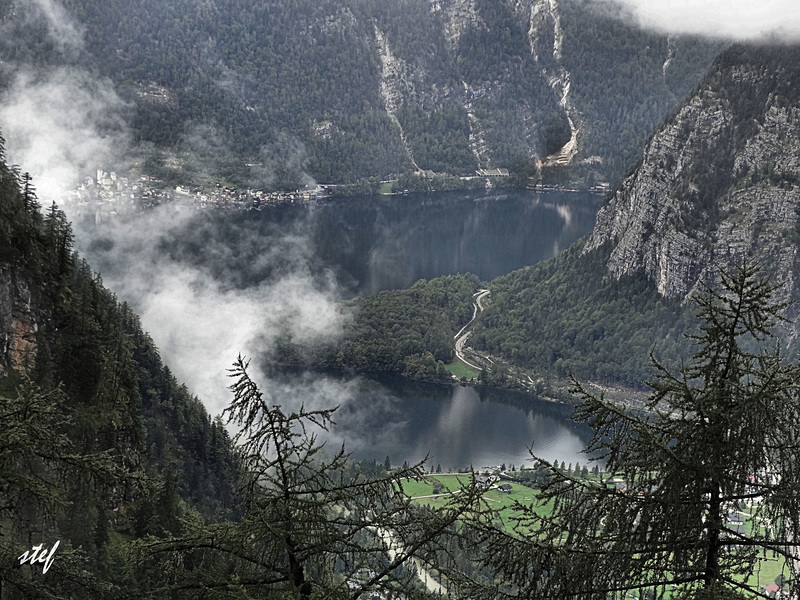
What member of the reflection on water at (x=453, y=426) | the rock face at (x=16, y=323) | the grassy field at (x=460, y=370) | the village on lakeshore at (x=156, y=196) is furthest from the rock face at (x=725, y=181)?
the village on lakeshore at (x=156, y=196)

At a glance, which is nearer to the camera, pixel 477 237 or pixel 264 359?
pixel 264 359

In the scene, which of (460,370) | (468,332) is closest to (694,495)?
(460,370)

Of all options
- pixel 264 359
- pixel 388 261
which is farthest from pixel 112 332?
pixel 388 261

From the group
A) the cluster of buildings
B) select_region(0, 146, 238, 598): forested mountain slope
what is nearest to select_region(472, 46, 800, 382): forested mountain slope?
select_region(0, 146, 238, 598): forested mountain slope

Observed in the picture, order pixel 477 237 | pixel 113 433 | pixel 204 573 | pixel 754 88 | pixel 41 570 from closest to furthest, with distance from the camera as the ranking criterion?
pixel 204 573 < pixel 41 570 < pixel 113 433 < pixel 754 88 < pixel 477 237

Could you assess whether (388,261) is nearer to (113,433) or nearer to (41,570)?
(113,433)

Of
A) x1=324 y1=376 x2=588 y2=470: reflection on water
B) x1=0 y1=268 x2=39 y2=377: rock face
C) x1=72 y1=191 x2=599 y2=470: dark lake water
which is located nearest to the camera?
x1=0 y1=268 x2=39 y2=377: rock face

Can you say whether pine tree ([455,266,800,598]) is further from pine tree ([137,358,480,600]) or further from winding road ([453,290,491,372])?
winding road ([453,290,491,372])
